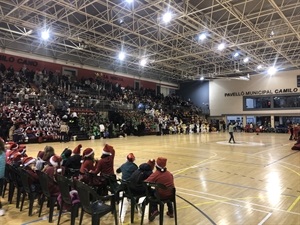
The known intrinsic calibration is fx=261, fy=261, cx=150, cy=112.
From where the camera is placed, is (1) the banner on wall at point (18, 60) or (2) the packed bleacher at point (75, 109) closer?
(2) the packed bleacher at point (75, 109)

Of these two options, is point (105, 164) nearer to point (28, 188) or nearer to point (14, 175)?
point (28, 188)

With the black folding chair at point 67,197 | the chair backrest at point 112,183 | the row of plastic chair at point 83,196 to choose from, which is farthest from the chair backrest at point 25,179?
the chair backrest at point 112,183

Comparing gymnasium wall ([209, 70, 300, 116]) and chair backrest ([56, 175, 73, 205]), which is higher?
gymnasium wall ([209, 70, 300, 116])

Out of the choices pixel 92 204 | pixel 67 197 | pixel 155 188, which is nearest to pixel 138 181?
pixel 155 188

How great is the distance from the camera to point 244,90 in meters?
34.7

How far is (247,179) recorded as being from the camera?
7.26 meters

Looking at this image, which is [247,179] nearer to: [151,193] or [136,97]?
[151,193]

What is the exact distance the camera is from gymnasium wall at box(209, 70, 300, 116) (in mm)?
31348

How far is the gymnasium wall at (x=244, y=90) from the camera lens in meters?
31.3

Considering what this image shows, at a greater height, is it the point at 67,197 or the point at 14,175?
the point at 14,175

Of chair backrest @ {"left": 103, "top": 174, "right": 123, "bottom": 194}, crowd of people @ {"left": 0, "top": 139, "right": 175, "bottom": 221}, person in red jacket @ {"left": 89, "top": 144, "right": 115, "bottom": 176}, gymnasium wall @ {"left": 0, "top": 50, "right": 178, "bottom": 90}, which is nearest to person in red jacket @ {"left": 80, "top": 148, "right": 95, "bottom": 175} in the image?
crowd of people @ {"left": 0, "top": 139, "right": 175, "bottom": 221}

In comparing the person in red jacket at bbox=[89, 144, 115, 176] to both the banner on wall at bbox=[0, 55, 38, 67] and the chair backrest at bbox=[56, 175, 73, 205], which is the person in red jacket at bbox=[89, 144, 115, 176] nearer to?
the chair backrest at bbox=[56, 175, 73, 205]

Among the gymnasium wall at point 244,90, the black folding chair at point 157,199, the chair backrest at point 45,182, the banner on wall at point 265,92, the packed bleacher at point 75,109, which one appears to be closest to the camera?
the black folding chair at point 157,199

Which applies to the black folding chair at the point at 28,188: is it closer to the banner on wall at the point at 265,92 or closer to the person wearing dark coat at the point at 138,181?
the person wearing dark coat at the point at 138,181
